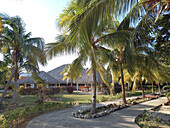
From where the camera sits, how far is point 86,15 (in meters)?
2.71

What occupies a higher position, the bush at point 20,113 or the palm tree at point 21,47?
the palm tree at point 21,47

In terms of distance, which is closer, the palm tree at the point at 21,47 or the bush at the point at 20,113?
the bush at the point at 20,113

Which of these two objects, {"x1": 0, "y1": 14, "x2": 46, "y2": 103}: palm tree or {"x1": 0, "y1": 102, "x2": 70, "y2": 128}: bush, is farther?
{"x1": 0, "y1": 14, "x2": 46, "y2": 103}: palm tree

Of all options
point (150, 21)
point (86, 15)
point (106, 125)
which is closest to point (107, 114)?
point (106, 125)

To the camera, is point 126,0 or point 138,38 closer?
point 126,0

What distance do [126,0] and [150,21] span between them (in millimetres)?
2803

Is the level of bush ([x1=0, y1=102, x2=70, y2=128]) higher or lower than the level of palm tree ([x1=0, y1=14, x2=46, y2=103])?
lower

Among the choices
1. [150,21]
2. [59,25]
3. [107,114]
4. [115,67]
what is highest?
[59,25]

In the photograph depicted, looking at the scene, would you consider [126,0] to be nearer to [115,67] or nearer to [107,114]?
[107,114]

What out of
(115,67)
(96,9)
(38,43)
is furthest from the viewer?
(38,43)

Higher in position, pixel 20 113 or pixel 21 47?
pixel 21 47

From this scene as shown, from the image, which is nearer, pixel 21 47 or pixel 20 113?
pixel 20 113

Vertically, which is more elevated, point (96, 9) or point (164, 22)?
point (164, 22)

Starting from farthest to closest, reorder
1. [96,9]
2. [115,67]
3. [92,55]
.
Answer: [115,67] → [92,55] → [96,9]
